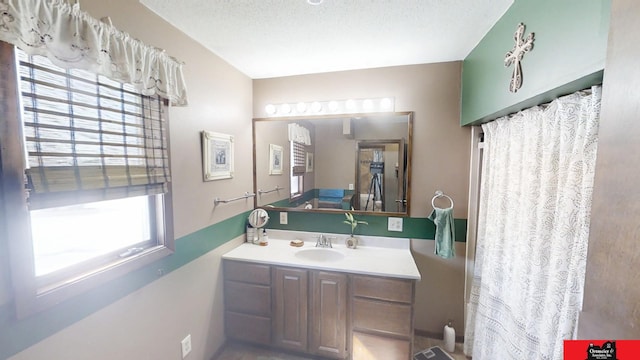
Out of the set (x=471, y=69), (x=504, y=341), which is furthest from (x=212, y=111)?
(x=504, y=341)

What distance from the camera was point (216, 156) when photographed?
1890 millimetres

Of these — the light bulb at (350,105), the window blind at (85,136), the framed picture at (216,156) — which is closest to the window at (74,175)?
the window blind at (85,136)

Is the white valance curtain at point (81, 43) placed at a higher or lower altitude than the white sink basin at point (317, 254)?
higher

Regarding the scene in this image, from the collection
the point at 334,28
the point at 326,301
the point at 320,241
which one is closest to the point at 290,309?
the point at 326,301

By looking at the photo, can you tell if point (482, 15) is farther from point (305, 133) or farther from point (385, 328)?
point (385, 328)

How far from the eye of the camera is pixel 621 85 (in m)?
0.34

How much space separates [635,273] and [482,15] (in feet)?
5.28

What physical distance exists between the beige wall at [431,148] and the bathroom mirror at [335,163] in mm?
131

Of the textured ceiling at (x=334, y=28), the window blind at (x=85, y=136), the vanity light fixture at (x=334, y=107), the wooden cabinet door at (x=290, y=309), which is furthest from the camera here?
the vanity light fixture at (x=334, y=107)

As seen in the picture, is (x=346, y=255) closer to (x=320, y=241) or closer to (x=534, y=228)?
(x=320, y=241)

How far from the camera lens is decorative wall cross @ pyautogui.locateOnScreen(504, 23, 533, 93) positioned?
1131 millimetres

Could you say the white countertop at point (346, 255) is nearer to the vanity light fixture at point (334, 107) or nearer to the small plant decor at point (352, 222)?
the small plant decor at point (352, 222)

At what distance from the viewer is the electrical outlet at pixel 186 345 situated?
1.65 m

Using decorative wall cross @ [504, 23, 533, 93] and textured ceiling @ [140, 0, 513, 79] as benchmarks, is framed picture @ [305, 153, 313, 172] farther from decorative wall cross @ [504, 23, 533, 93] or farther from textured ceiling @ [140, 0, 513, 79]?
decorative wall cross @ [504, 23, 533, 93]
